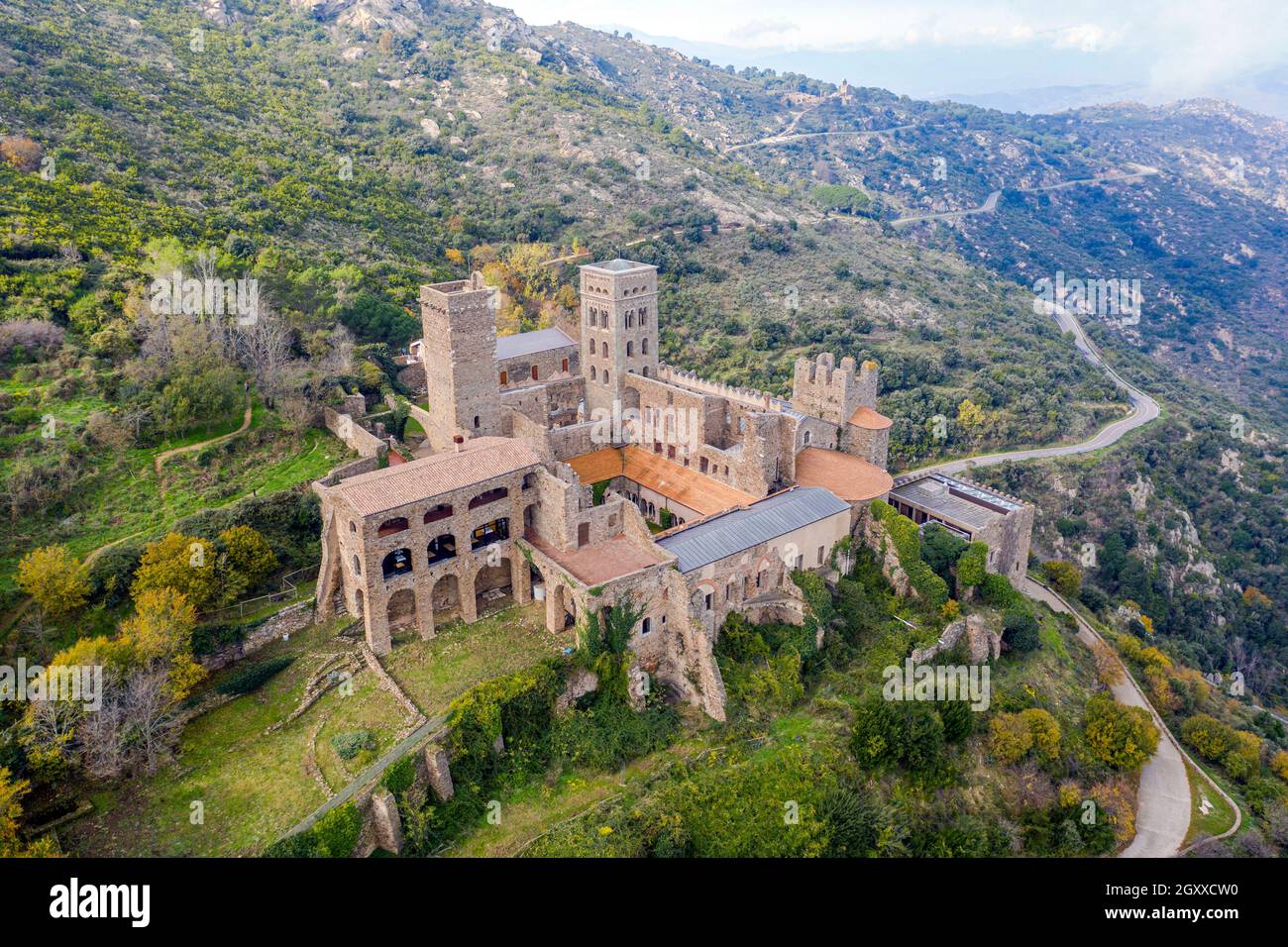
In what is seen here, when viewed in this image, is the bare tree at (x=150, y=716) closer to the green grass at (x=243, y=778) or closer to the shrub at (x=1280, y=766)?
the green grass at (x=243, y=778)

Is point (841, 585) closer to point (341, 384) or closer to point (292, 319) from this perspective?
point (341, 384)

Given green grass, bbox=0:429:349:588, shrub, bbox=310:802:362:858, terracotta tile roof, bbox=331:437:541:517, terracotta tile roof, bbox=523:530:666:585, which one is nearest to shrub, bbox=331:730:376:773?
shrub, bbox=310:802:362:858

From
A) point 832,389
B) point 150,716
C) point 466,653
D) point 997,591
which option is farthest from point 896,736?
point 150,716

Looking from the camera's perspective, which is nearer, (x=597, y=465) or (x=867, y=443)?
(x=597, y=465)

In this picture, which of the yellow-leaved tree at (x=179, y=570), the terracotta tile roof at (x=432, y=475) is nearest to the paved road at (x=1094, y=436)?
the terracotta tile roof at (x=432, y=475)

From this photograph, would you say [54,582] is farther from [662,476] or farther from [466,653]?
[662,476]

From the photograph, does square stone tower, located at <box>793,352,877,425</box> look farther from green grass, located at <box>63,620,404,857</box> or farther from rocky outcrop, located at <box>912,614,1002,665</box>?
green grass, located at <box>63,620,404,857</box>
